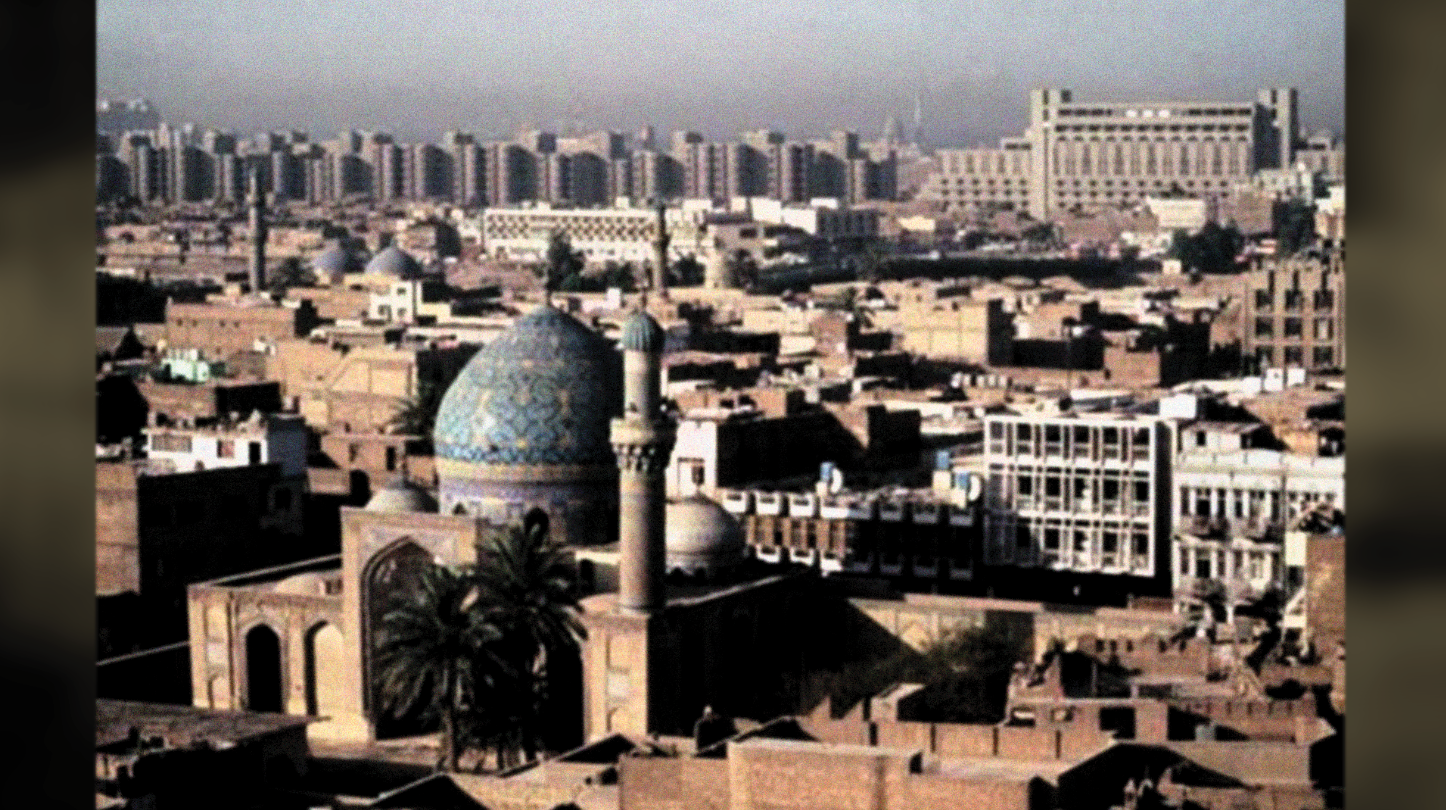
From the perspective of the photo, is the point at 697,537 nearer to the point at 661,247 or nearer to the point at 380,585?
the point at 380,585

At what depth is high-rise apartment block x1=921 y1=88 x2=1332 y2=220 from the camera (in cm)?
5306

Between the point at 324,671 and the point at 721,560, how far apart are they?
1342mm

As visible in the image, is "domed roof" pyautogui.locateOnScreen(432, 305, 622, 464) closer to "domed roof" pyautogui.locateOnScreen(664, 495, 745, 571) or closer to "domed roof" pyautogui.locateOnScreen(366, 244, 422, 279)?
"domed roof" pyautogui.locateOnScreen(664, 495, 745, 571)

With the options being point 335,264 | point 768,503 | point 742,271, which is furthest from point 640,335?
point 335,264

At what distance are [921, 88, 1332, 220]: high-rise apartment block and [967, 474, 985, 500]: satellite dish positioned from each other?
130 feet

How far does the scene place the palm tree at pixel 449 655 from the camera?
9.09 m

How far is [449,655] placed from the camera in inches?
360

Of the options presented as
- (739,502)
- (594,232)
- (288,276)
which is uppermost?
(594,232)

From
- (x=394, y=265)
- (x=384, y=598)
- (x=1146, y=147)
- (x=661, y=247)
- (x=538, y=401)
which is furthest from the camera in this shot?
(x=1146, y=147)

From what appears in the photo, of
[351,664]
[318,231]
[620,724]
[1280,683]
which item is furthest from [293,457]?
[318,231]

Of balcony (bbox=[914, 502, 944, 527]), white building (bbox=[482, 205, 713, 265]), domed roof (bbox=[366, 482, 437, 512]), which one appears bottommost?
balcony (bbox=[914, 502, 944, 527])

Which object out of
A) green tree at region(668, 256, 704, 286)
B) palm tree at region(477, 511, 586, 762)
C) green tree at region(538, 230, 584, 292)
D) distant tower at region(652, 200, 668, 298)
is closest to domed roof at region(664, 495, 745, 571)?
palm tree at region(477, 511, 586, 762)

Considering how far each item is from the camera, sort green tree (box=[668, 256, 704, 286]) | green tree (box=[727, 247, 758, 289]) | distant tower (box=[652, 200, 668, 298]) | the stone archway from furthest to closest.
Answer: green tree (box=[668, 256, 704, 286]) < green tree (box=[727, 247, 758, 289]) < distant tower (box=[652, 200, 668, 298]) < the stone archway

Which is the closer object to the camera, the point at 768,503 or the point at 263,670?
the point at 263,670
